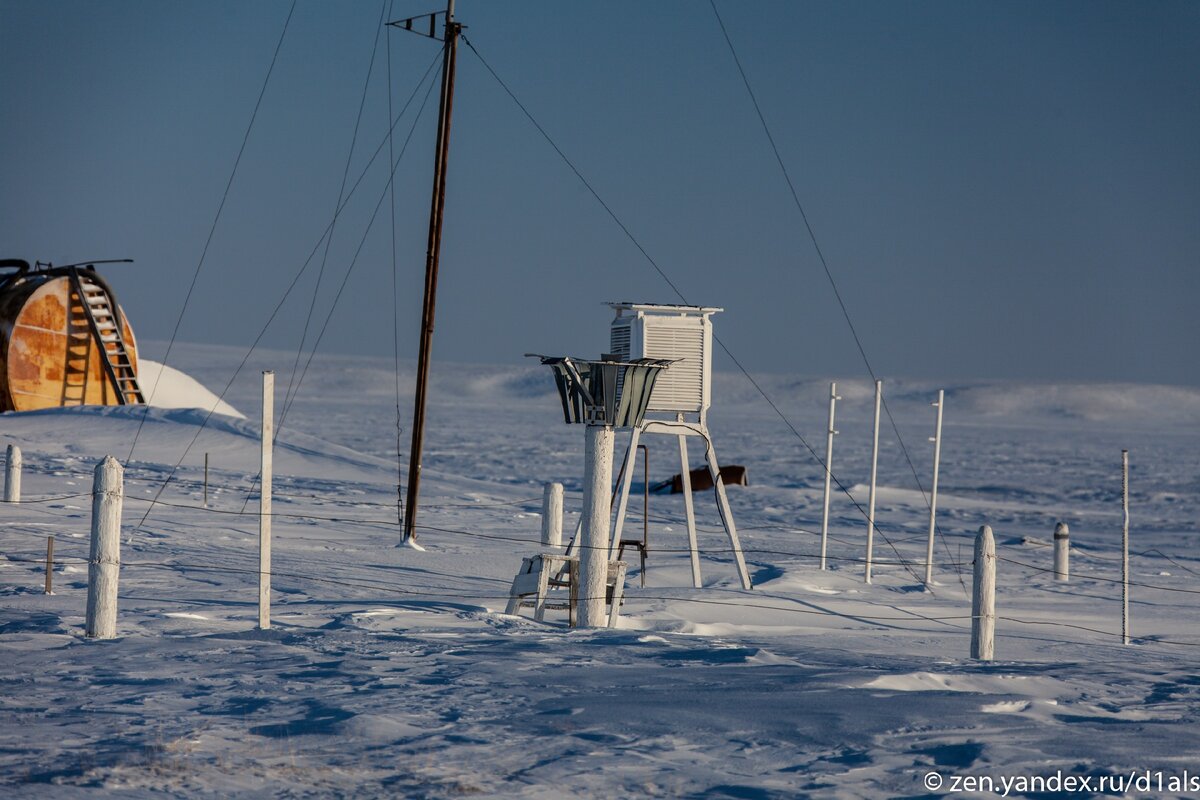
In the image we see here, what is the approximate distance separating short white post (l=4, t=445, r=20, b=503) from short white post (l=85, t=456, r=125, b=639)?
11.6 metres

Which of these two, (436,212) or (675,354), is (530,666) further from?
(436,212)

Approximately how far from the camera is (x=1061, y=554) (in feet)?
63.3

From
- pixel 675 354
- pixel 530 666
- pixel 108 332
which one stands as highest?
pixel 108 332

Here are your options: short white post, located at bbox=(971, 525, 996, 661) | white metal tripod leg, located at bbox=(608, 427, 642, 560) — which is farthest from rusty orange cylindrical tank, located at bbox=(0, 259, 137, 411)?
short white post, located at bbox=(971, 525, 996, 661)

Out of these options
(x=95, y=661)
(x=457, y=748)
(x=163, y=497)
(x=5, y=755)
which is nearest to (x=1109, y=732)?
(x=457, y=748)

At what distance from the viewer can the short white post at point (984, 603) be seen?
447 inches

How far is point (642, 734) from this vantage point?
25.6 feet

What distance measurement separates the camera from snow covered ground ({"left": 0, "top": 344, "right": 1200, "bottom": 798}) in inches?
280

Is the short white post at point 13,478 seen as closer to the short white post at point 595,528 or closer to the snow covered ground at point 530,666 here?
the snow covered ground at point 530,666

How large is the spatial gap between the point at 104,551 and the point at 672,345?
741 centimetres

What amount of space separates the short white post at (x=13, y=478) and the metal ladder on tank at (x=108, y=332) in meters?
16.0

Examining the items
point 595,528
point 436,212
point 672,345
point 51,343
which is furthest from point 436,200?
point 51,343

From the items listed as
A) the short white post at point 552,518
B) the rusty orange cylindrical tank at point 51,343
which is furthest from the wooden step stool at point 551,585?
the rusty orange cylindrical tank at point 51,343

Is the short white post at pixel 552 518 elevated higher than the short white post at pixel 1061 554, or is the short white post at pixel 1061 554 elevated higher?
the short white post at pixel 552 518
